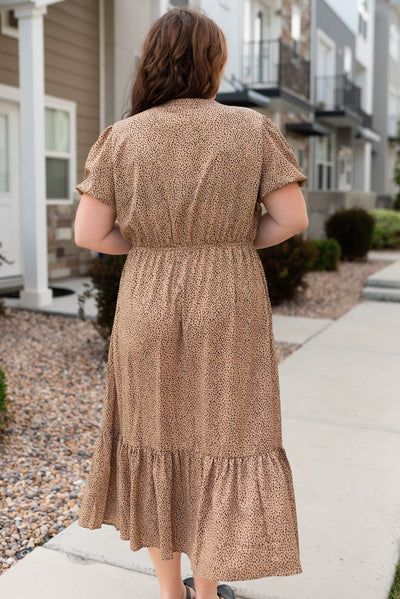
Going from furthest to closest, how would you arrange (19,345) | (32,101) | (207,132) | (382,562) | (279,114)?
(279,114)
(32,101)
(19,345)
(382,562)
(207,132)

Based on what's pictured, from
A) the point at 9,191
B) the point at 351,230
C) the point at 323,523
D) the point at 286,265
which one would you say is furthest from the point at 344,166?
the point at 323,523

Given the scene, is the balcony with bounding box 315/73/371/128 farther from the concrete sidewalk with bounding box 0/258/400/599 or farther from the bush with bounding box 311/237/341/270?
the concrete sidewalk with bounding box 0/258/400/599

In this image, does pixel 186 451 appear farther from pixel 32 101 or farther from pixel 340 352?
pixel 32 101

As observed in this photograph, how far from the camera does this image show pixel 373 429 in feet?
13.6

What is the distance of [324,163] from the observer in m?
20.2

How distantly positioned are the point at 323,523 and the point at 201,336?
145 cm

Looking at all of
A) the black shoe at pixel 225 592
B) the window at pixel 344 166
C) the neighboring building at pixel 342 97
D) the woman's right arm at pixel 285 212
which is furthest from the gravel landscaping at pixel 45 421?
the window at pixel 344 166

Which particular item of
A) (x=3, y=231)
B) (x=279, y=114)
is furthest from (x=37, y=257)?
(x=279, y=114)

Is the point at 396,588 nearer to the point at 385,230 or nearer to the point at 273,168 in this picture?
the point at 273,168

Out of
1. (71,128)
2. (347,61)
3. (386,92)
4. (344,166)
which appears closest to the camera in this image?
(71,128)

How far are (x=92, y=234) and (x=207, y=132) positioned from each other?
45 centimetres

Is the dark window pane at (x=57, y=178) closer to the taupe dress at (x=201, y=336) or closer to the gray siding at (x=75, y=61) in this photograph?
the gray siding at (x=75, y=61)

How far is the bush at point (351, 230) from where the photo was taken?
13305 millimetres

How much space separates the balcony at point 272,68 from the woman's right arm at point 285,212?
12409 mm
